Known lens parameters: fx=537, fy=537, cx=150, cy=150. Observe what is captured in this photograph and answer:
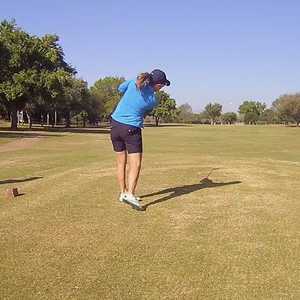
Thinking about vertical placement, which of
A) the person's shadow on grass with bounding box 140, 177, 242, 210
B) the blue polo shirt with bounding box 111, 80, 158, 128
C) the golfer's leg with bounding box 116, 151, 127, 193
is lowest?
the person's shadow on grass with bounding box 140, 177, 242, 210

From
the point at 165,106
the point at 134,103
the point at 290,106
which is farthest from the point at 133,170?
the point at 165,106

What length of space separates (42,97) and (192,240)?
5682cm

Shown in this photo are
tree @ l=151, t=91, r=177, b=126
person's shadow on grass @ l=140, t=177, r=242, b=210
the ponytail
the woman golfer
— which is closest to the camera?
the ponytail

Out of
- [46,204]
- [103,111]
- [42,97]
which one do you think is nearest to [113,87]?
[103,111]

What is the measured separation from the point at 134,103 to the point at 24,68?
53562mm

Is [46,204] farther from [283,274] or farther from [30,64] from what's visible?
[30,64]

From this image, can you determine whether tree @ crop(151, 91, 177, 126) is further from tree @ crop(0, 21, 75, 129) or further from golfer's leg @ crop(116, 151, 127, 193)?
golfer's leg @ crop(116, 151, 127, 193)

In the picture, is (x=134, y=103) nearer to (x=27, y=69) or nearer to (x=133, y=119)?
(x=133, y=119)

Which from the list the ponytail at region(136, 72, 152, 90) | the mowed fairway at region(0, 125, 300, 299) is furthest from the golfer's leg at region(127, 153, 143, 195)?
the ponytail at region(136, 72, 152, 90)

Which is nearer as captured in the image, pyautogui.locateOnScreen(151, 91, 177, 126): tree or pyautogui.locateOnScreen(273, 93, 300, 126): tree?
pyautogui.locateOnScreen(273, 93, 300, 126): tree

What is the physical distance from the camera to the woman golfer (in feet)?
26.7

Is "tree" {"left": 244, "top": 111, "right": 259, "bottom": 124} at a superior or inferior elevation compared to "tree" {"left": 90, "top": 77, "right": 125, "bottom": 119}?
inferior

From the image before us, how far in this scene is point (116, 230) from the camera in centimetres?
650

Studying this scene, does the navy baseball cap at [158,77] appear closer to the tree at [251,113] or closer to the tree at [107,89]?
the tree at [107,89]
